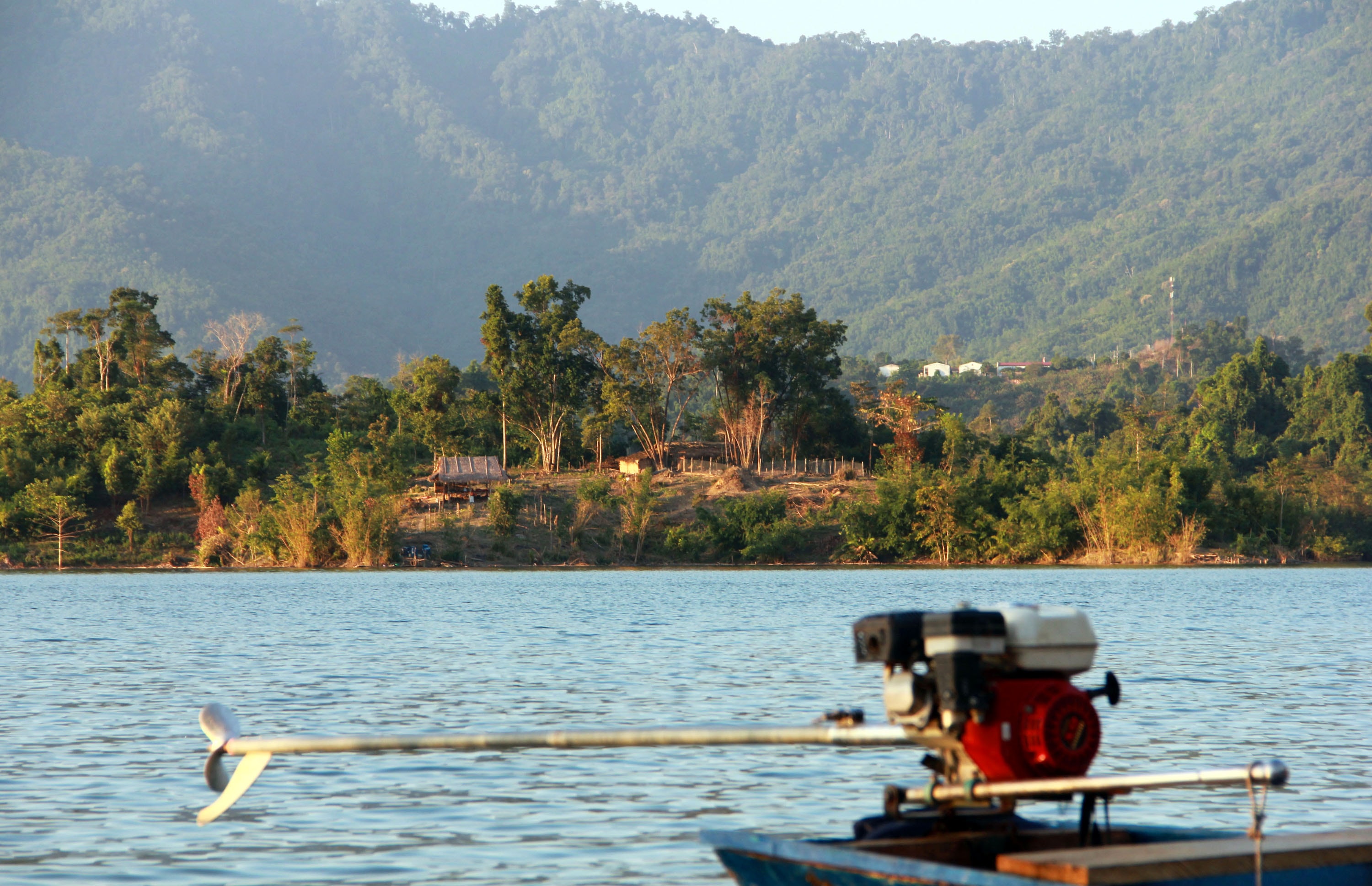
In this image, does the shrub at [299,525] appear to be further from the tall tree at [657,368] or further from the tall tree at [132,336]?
the tall tree at [132,336]

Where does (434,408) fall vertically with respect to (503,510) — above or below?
above

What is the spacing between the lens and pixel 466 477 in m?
72.0

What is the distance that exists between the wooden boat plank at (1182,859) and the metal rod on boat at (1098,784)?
31 cm

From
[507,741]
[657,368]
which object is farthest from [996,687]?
[657,368]

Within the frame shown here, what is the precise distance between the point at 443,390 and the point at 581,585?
2565 centimetres

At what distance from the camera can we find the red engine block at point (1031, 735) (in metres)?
6.77

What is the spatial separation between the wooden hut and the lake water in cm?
3143

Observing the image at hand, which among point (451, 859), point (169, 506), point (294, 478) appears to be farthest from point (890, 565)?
point (451, 859)

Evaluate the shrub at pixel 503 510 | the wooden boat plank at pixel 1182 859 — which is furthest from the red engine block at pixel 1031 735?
the shrub at pixel 503 510

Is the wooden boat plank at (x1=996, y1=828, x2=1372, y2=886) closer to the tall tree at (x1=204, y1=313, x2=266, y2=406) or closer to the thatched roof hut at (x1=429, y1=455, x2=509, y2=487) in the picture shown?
the thatched roof hut at (x1=429, y1=455, x2=509, y2=487)

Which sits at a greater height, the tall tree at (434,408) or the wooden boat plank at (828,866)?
the tall tree at (434,408)

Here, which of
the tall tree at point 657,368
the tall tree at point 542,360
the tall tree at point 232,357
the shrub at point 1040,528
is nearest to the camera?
the shrub at point 1040,528

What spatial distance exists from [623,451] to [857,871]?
78.4 meters

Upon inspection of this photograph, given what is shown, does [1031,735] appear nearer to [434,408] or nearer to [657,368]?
[657,368]
